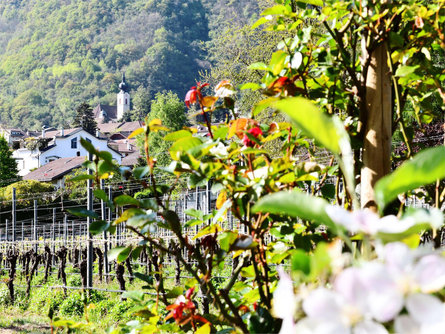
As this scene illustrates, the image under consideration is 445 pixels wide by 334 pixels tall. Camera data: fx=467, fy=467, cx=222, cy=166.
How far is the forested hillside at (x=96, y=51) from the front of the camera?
68469 millimetres

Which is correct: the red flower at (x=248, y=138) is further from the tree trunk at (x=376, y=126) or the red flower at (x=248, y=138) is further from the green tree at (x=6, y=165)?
the green tree at (x=6, y=165)

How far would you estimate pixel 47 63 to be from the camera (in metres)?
74.0

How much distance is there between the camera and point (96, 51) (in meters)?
76.5

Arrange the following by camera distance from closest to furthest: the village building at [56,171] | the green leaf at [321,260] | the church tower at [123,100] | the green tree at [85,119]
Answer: the green leaf at [321,260] → the village building at [56,171] → the green tree at [85,119] → the church tower at [123,100]

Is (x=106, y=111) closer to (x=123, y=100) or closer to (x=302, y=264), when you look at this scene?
(x=123, y=100)

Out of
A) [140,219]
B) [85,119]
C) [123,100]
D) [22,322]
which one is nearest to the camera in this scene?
[140,219]

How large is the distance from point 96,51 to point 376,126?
3178 inches

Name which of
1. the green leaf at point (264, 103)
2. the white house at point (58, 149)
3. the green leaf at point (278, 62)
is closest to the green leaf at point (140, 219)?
the green leaf at point (264, 103)

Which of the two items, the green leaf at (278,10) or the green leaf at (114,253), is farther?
the green leaf at (278,10)

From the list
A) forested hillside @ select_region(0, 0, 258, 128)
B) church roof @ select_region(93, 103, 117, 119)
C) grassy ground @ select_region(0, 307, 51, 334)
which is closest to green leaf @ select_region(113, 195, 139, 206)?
grassy ground @ select_region(0, 307, 51, 334)

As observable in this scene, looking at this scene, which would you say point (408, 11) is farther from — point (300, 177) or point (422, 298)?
point (422, 298)

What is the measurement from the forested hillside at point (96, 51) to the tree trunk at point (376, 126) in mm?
66377

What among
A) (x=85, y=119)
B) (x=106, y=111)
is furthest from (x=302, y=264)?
(x=106, y=111)

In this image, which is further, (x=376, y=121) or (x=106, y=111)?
(x=106, y=111)
